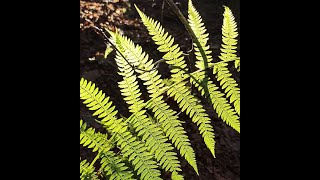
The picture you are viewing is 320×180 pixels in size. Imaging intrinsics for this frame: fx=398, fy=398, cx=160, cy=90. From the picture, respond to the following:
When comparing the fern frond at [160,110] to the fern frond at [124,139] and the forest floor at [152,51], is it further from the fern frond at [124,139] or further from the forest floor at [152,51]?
the forest floor at [152,51]

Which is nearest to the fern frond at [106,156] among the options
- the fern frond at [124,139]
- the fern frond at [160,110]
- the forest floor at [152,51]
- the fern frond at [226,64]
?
the fern frond at [124,139]

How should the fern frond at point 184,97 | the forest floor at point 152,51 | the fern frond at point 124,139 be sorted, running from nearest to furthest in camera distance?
the fern frond at point 124,139 < the fern frond at point 184,97 < the forest floor at point 152,51

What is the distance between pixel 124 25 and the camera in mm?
2537

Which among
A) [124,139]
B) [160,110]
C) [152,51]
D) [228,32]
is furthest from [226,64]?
[152,51]

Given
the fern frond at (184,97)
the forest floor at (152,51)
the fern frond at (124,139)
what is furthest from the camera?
the forest floor at (152,51)

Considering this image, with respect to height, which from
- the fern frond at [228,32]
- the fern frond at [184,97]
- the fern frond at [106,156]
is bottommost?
the fern frond at [106,156]

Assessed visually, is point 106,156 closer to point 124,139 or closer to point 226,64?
point 124,139

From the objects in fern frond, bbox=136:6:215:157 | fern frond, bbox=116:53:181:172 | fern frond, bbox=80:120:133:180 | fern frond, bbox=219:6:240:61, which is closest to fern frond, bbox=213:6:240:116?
fern frond, bbox=219:6:240:61

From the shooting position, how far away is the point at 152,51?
229cm

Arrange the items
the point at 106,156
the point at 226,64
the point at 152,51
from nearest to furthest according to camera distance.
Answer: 1. the point at 106,156
2. the point at 226,64
3. the point at 152,51

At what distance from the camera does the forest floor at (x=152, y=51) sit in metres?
1.85
